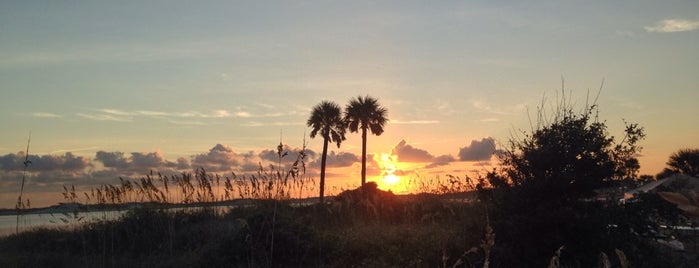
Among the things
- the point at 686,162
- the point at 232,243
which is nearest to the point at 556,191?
the point at 232,243

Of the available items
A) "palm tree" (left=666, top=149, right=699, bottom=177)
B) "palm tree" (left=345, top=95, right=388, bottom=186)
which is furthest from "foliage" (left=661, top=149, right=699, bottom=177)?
"palm tree" (left=345, top=95, right=388, bottom=186)

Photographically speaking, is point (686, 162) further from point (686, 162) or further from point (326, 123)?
A: point (326, 123)

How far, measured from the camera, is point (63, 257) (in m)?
16.2

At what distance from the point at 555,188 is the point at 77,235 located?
48.4 feet

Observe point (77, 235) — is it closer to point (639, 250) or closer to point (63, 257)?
point (63, 257)

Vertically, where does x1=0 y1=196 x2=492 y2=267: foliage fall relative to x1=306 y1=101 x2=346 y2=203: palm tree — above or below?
below

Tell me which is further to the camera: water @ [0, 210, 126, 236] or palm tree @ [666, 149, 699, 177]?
palm tree @ [666, 149, 699, 177]

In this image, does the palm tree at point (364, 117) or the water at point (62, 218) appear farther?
the palm tree at point (364, 117)

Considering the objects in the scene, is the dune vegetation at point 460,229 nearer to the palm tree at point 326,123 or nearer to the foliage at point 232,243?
the foliage at point 232,243

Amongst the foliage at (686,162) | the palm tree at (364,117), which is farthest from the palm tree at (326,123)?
the foliage at (686,162)

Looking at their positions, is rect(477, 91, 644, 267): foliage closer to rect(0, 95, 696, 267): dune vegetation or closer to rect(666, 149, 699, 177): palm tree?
rect(0, 95, 696, 267): dune vegetation

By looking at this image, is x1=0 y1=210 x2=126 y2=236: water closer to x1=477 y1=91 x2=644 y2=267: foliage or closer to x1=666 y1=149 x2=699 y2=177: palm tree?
x1=477 y1=91 x2=644 y2=267: foliage

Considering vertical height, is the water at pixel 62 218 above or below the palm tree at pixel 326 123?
below

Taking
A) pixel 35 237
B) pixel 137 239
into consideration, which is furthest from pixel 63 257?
pixel 35 237
